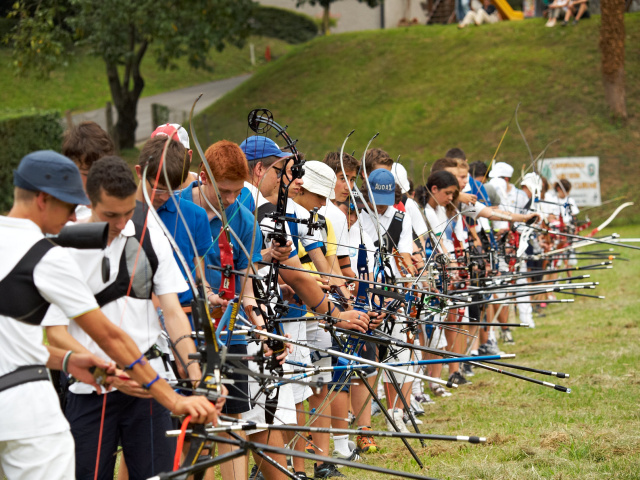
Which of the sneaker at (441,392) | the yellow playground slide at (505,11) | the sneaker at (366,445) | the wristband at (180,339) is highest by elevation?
the yellow playground slide at (505,11)

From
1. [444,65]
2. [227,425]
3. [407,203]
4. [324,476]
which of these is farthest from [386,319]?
[444,65]

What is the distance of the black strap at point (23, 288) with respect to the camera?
8.91ft

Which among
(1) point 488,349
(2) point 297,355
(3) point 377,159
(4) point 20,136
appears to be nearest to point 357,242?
(3) point 377,159

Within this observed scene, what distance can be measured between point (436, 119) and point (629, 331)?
60.1 ft

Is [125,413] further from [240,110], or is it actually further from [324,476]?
[240,110]

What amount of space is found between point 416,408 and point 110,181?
4515 mm

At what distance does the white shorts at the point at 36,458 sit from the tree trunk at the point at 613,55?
24223mm

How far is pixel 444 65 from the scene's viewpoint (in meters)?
29.9

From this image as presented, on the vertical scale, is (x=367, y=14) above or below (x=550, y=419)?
above

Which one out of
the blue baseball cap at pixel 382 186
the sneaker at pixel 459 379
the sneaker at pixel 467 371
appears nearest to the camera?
the blue baseball cap at pixel 382 186

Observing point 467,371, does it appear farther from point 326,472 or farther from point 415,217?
point 326,472

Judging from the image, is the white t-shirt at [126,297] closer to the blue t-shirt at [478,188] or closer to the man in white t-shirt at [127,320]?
the man in white t-shirt at [127,320]

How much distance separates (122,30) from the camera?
22859mm

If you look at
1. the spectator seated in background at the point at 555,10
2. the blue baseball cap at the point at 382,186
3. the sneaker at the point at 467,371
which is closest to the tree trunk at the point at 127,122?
the spectator seated in background at the point at 555,10
